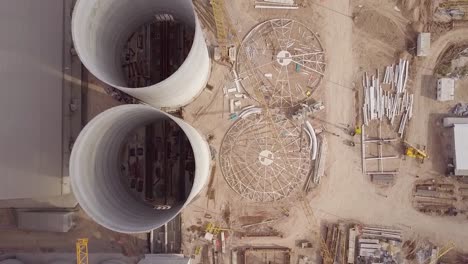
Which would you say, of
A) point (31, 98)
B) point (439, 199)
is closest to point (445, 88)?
point (439, 199)

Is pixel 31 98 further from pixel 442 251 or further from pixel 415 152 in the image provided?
pixel 442 251

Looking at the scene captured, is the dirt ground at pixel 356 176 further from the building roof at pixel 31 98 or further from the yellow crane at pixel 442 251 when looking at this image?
the building roof at pixel 31 98

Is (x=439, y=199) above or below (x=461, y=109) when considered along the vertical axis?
below

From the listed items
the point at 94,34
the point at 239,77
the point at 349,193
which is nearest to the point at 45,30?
the point at 94,34

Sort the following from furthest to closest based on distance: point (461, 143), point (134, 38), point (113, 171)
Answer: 1. point (134, 38)
2. point (461, 143)
3. point (113, 171)

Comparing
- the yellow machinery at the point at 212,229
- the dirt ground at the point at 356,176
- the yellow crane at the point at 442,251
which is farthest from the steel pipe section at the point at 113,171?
the yellow crane at the point at 442,251

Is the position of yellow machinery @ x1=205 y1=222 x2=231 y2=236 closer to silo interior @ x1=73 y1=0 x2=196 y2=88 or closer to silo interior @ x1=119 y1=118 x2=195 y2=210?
silo interior @ x1=119 y1=118 x2=195 y2=210
